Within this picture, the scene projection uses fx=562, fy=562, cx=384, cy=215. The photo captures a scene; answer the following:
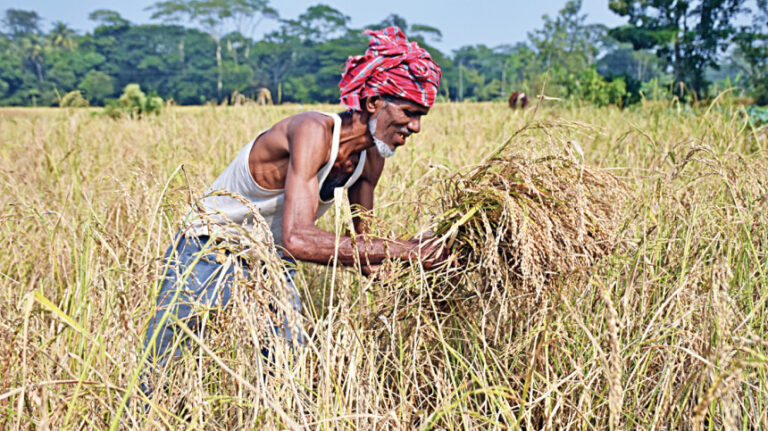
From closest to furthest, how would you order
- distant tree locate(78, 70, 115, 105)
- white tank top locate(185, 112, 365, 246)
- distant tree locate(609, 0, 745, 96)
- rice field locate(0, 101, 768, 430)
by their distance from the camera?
rice field locate(0, 101, 768, 430) → white tank top locate(185, 112, 365, 246) → distant tree locate(609, 0, 745, 96) → distant tree locate(78, 70, 115, 105)

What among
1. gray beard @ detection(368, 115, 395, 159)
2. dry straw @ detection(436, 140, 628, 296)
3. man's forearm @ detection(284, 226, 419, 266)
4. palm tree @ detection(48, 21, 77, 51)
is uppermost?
palm tree @ detection(48, 21, 77, 51)

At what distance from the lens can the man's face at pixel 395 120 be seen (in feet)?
6.24

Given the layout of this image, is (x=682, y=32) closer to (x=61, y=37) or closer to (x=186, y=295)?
(x=186, y=295)

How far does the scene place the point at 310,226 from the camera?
5.38ft

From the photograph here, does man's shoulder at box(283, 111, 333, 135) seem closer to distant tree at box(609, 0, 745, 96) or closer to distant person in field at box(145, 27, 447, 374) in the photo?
distant person in field at box(145, 27, 447, 374)

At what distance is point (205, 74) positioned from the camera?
5822 centimetres

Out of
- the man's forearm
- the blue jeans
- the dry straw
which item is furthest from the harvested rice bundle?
the blue jeans

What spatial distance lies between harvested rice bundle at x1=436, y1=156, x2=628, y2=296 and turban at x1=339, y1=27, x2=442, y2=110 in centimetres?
42

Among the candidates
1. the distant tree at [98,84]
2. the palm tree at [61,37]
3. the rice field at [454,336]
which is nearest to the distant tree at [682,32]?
the rice field at [454,336]

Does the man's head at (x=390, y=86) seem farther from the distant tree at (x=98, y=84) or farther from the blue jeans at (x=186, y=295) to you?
the distant tree at (x=98, y=84)

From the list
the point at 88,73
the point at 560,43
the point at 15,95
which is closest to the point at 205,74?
the point at 88,73

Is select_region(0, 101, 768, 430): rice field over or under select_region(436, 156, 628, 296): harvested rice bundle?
under

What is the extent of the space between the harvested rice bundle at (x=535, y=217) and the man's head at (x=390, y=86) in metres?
0.40

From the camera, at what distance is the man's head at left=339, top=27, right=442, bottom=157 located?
1.86 m
